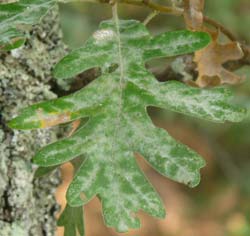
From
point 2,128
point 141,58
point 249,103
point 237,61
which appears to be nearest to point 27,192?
point 2,128

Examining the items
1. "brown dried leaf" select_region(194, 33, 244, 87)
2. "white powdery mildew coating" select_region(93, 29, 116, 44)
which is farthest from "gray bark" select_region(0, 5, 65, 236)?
"brown dried leaf" select_region(194, 33, 244, 87)

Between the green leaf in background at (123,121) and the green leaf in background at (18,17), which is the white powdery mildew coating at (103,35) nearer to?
the green leaf in background at (123,121)

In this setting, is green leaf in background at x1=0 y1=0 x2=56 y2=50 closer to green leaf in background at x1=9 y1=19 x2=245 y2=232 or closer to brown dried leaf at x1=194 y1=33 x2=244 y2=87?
green leaf in background at x1=9 y1=19 x2=245 y2=232

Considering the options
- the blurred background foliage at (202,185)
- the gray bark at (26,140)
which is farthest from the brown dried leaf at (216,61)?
the blurred background foliage at (202,185)

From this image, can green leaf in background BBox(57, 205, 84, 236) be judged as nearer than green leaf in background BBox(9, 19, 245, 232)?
No

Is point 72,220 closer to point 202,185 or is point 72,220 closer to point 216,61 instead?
point 216,61

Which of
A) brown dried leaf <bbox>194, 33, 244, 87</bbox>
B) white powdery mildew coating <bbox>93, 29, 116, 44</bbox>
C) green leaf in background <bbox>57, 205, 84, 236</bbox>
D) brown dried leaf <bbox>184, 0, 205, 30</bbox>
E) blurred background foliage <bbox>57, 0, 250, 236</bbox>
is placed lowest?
blurred background foliage <bbox>57, 0, 250, 236</bbox>

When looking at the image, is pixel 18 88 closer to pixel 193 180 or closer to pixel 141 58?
pixel 141 58
